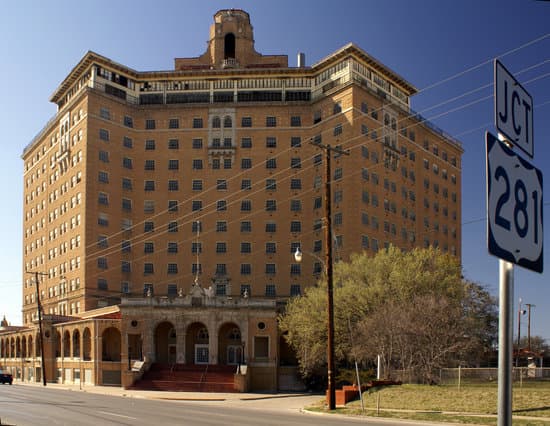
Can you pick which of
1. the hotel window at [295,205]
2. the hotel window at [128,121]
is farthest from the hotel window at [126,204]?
the hotel window at [295,205]

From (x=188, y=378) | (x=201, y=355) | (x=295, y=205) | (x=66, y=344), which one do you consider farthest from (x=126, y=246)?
(x=188, y=378)

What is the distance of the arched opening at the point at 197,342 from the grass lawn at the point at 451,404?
34916 mm

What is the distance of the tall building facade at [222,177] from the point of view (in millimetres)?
90188

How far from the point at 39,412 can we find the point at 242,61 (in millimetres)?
82329

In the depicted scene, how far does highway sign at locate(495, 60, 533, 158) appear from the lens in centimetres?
439

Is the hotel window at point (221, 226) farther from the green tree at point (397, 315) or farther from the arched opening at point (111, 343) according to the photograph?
the green tree at point (397, 315)

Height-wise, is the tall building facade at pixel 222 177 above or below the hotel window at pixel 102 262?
above

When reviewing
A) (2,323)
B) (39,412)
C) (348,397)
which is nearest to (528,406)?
(348,397)

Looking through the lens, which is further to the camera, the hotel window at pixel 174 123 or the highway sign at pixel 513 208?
the hotel window at pixel 174 123

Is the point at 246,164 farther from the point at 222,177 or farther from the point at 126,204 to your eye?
the point at 126,204

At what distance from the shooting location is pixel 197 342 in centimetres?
7106

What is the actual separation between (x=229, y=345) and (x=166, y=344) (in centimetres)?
688

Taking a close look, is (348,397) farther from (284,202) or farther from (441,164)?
(441,164)

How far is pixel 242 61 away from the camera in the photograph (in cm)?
10681
